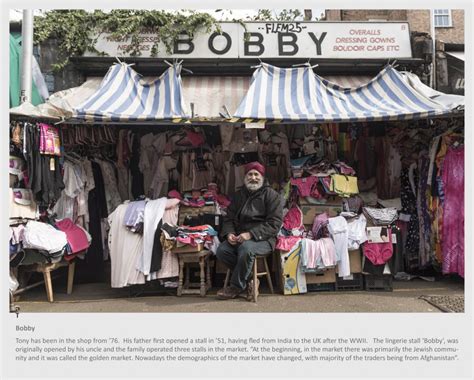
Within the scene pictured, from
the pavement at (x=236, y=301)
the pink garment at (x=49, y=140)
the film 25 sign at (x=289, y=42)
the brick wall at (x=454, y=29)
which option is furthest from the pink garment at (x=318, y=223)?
the brick wall at (x=454, y=29)

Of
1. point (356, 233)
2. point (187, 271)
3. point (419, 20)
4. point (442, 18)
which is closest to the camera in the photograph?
point (356, 233)

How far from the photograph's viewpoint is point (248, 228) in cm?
500

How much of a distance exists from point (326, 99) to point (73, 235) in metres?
4.33

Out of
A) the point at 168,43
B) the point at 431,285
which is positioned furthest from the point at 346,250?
the point at 168,43

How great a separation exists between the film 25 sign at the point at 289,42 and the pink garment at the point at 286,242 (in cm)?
356

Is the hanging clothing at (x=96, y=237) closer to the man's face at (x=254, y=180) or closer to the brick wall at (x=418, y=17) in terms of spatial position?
the man's face at (x=254, y=180)

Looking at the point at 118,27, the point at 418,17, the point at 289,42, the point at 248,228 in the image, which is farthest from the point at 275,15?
the point at 418,17

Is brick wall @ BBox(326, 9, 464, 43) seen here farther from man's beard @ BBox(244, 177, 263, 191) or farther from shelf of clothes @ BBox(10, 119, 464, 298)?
man's beard @ BBox(244, 177, 263, 191)

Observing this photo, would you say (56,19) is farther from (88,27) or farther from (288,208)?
(288,208)

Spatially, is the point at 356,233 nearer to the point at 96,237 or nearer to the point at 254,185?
the point at 254,185

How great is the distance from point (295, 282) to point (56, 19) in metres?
6.32

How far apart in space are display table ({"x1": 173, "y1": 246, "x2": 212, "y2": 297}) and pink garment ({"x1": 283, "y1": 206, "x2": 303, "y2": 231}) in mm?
1243

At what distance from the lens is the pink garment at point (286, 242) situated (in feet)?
16.6

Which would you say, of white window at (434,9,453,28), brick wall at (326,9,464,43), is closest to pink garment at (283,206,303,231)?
brick wall at (326,9,464,43)
